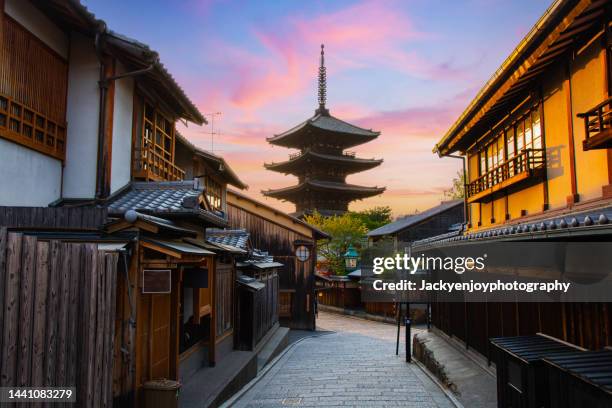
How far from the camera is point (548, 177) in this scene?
462 inches

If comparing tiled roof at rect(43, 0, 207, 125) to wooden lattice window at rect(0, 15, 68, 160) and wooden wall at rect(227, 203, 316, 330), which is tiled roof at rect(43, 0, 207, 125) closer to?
wooden lattice window at rect(0, 15, 68, 160)

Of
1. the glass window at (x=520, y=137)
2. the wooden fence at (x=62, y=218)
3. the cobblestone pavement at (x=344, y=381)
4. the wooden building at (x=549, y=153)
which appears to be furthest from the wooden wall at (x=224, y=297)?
the glass window at (x=520, y=137)

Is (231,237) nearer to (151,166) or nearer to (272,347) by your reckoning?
(272,347)

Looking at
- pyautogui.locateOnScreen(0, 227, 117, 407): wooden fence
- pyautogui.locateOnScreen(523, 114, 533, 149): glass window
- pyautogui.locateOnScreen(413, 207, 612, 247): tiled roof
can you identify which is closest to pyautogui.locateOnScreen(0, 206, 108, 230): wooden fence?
pyautogui.locateOnScreen(0, 227, 117, 407): wooden fence

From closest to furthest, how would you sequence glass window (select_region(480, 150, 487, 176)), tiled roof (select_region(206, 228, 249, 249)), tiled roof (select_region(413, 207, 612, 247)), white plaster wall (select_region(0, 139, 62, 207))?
1. tiled roof (select_region(413, 207, 612, 247))
2. white plaster wall (select_region(0, 139, 62, 207))
3. glass window (select_region(480, 150, 487, 176))
4. tiled roof (select_region(206, 228, 249, 249))

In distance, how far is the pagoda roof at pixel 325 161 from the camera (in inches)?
2078

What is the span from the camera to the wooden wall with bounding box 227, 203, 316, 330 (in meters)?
29.5

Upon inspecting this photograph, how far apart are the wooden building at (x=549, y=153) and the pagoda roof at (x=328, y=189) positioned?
36598mm

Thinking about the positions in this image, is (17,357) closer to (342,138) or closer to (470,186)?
(470,186)

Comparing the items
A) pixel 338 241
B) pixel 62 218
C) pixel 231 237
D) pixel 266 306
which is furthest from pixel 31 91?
pixel 338 241

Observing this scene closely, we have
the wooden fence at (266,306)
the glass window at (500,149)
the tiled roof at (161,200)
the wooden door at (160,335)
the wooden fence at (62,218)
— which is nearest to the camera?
the wooden fence at (62,218)

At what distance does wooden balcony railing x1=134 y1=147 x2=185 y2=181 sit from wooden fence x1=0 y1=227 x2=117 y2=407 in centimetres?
581

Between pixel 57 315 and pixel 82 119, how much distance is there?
6.36 m

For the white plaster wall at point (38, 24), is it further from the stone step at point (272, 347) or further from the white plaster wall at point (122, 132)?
Answer: the stone step at point (272, 347)
